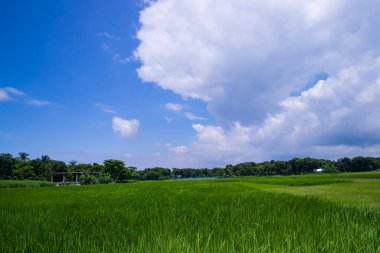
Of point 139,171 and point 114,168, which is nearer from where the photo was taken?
point 114,168

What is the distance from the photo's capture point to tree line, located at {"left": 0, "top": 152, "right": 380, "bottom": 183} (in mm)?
64500

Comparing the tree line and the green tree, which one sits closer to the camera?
the tree line

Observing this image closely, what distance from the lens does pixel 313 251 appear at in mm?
2383

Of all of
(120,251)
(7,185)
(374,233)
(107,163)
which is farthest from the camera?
(107,163)

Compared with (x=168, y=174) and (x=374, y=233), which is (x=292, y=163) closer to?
(x=168, y=174)

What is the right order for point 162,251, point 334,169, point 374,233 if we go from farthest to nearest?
point 334,169
point 374,233
point 162,251

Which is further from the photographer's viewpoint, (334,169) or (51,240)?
(334,169)

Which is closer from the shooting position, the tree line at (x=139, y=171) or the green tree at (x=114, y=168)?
the tree line at (x=139, y=171)

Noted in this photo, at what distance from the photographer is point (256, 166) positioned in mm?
129500

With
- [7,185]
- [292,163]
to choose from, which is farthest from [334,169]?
[7,185]

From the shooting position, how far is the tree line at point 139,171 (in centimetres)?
6450

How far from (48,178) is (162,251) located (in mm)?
82582

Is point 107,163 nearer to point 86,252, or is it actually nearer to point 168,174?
point 168,174

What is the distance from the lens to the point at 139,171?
114875mm
